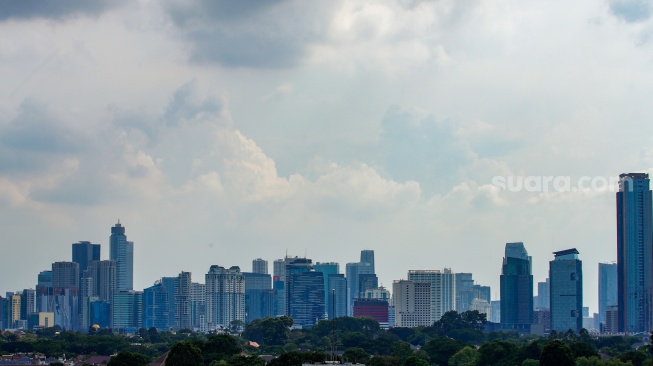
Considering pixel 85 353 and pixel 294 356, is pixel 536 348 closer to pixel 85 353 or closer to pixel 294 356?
pixel 294 356

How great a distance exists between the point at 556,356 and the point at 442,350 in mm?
42079

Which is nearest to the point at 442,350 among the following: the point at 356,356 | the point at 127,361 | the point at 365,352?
the point at 365,352

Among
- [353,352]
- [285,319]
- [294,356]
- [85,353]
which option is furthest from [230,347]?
[285,319]

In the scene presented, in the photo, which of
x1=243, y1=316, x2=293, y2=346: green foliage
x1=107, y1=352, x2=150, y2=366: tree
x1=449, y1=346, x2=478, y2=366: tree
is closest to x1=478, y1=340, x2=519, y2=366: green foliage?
x1=449, y1=346, x2=478, y2=366: tree

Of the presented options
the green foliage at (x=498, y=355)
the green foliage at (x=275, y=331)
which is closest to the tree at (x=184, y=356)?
the green foliage at (x=498, y=355)

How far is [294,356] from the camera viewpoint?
319ft

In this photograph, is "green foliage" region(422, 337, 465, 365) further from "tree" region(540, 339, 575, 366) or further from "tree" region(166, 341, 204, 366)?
"tree" region(166, 341, 204, 366)

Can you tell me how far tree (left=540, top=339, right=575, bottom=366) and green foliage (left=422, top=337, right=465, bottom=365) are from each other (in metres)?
37.4

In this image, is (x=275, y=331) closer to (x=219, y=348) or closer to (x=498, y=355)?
(x=219, y=348)

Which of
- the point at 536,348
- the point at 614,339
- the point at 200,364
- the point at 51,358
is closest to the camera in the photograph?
the point at 200,364

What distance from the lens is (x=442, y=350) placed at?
13712 centimetres

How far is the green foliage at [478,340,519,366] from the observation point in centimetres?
11162

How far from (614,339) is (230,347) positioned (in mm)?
87433

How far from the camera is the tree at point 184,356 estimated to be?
9888cm
